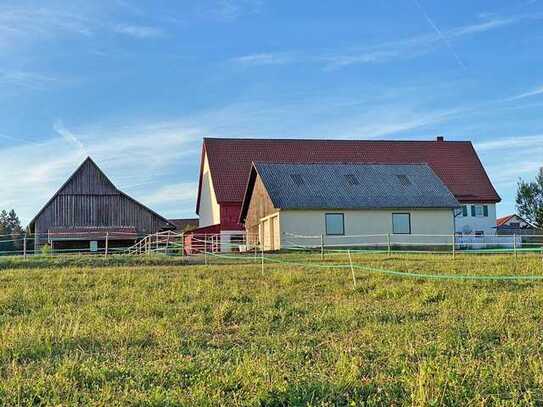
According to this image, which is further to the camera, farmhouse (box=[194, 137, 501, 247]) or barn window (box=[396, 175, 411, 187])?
farmhouse (box=[194, 137, 501, 247])

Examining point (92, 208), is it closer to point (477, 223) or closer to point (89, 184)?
point (89, 184)

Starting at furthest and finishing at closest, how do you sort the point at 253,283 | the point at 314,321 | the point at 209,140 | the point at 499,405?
the point at 209,140 < the point at 253,283 < the point at 314,321 < the point at 499,405

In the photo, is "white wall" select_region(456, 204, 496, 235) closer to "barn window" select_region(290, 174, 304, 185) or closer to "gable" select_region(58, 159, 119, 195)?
"barn window" select_region(290, 174, 304, 185)

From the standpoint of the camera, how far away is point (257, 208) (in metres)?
38.6

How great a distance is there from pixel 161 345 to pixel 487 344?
3692 millimetres

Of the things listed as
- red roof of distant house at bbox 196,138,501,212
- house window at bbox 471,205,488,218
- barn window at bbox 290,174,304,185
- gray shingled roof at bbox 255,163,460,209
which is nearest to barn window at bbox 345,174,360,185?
gray shingled roof at bbox 255,163,460,209

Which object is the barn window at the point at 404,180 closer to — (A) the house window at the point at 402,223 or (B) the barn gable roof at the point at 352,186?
(B) the barn gable roof at the point at 352,186

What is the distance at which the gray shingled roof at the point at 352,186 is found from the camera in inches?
1363

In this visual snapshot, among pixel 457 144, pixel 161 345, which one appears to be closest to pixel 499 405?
pixel 161 345

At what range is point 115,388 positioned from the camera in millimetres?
5594

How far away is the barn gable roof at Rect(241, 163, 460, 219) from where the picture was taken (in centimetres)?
3462

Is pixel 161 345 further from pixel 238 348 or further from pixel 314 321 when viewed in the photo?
pixel 314 321

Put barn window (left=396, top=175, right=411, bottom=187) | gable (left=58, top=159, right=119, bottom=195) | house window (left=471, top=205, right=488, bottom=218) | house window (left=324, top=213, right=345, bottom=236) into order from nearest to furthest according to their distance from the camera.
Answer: house window (left=324, top=213, right=345, bottom=236) < barn window (left=396, top=175, right=411, bottom=187) < gable (left=58, top=159, right=119, bottom=195) < house window (left=471, top=205, right=488, bottom=218)

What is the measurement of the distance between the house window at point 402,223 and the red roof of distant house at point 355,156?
39.3 ft
